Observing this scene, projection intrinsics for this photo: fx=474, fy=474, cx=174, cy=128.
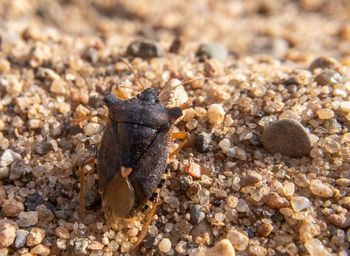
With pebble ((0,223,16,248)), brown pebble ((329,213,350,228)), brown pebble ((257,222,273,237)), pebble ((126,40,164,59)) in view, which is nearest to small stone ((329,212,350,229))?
brown pebble ((329,213,350,228))

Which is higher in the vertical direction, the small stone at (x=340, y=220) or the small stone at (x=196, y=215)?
the small stone at (x=340, y=220)

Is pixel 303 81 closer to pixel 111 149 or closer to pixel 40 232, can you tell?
pixel 111 149

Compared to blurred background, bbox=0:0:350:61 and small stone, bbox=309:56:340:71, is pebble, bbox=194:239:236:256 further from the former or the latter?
blurred background, bbox=0:0:350:61

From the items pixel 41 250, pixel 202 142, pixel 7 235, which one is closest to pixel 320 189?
pixel 202 142

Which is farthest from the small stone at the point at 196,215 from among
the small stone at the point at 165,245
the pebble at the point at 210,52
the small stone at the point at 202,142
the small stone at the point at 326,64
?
the small stone at the point at 326,64

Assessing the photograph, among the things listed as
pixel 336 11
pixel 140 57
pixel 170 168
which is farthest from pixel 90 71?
pixel 336 11

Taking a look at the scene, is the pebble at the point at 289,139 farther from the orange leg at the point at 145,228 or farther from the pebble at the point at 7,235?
the pebble at the point at 7,235
